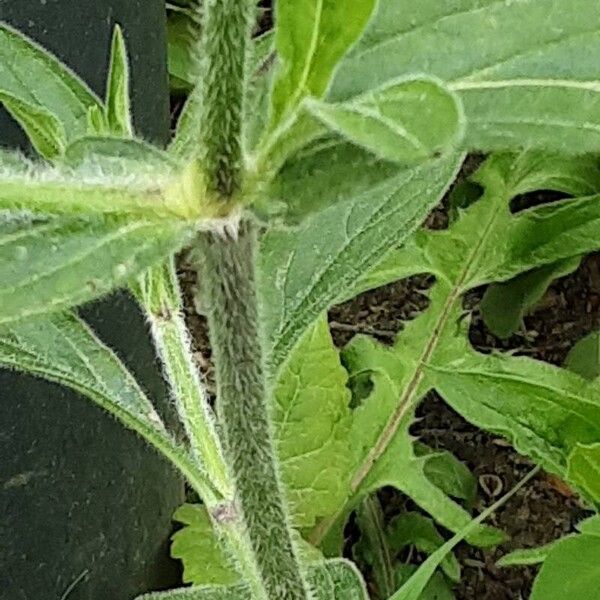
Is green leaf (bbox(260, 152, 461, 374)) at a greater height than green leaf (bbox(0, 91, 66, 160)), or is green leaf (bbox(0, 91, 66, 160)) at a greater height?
green leaf (bbox(0, 91, 66, 160))

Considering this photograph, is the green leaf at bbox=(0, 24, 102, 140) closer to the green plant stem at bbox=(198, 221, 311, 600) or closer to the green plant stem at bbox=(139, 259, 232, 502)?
the green plant stem at bbox=(139, 259, 232, 502)

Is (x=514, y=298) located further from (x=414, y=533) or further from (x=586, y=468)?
(x=586, y=468)

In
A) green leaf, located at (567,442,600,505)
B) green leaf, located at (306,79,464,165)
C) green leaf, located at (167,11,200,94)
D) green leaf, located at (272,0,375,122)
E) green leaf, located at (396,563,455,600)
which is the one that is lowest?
green leaf, located at (396,563,455,600)

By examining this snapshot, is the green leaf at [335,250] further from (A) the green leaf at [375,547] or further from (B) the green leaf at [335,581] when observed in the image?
(A) the green leaf at [375,547]

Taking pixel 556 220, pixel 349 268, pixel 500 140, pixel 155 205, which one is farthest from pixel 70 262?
pixel 556 220

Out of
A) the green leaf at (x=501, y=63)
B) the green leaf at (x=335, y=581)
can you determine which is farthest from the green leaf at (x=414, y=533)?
the green leaf at (x=501, y=63)

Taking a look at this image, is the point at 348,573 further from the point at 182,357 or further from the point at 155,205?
the point at 155,205

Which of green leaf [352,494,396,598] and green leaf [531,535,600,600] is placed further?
green leaf [352,494,396,598]

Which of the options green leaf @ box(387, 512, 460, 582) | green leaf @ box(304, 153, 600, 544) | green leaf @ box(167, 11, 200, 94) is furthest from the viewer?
green leaf @ box(167, 11, 200, 94)

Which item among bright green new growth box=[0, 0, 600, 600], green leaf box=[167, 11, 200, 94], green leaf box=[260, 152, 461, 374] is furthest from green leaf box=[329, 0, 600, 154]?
green leaf box=[167, 11, 200, 94]
